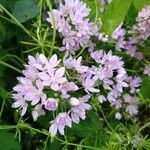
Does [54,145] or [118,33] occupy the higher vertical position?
[118,33]

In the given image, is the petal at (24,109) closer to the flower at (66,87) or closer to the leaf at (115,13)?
the flower at (66,87)

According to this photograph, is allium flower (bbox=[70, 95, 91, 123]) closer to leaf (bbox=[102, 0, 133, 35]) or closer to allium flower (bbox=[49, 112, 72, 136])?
allium flower (bbox=[49, 112, 72, 136])

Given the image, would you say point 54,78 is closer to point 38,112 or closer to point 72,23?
point 38,112

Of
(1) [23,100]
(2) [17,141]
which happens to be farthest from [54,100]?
(2) [17,141]

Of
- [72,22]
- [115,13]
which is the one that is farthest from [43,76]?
[115,13]

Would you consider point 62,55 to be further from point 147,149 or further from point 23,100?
point 147,149

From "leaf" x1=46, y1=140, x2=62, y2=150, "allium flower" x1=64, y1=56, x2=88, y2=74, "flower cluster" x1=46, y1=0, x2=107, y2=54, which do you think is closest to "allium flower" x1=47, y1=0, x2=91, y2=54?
"flower cluster" x1=46, y1=0, x2=107, y2=54
